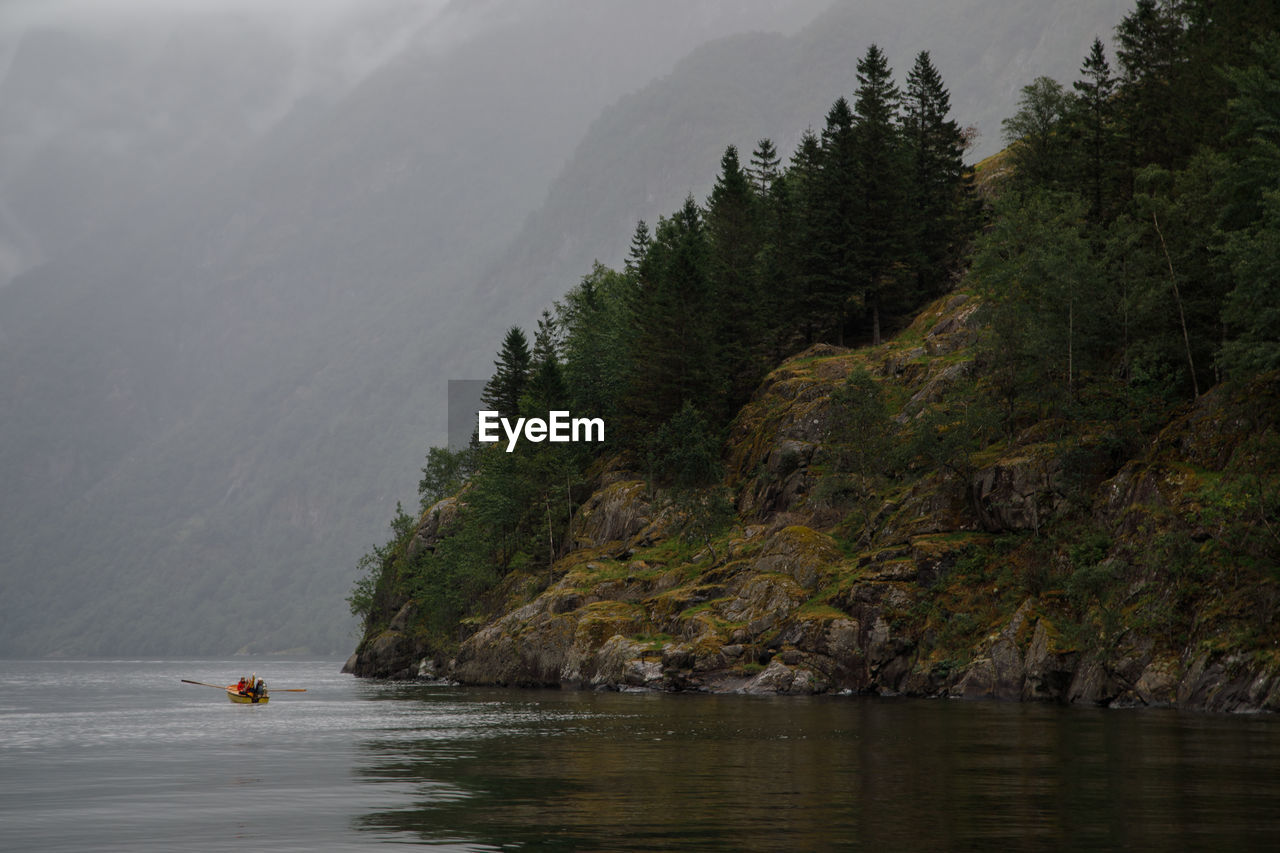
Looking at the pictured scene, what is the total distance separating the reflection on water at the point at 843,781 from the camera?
2191cm

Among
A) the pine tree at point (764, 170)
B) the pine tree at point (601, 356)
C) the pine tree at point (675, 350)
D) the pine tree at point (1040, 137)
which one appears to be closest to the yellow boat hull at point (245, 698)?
the pine tree at point (675, 350)

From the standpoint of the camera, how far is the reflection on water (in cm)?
2191

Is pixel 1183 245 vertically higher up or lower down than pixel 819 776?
higher up

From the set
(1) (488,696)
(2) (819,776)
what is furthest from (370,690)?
(2) (819,776)

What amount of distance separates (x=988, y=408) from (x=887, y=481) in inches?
510

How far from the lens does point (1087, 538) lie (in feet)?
228

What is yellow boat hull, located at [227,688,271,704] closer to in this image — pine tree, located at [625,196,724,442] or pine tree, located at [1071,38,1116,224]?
pine tree, located at [625,196,724,442]

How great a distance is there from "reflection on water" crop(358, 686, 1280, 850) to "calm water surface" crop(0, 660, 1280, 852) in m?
0.11

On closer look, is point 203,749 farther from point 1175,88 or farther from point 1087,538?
point 1175,88

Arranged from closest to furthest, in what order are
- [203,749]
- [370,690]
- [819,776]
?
[819,776]
[203,749]
[370,690]

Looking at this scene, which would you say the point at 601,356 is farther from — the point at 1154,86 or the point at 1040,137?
the point at 1154,86

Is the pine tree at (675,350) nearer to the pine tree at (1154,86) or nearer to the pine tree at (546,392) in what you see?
the pine tree at (546,392)

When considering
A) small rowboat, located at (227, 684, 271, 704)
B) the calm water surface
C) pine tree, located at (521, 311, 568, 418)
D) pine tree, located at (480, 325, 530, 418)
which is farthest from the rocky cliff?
pine tree, located at (480, 325, 530, 418)

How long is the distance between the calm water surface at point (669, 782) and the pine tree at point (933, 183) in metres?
71.6
